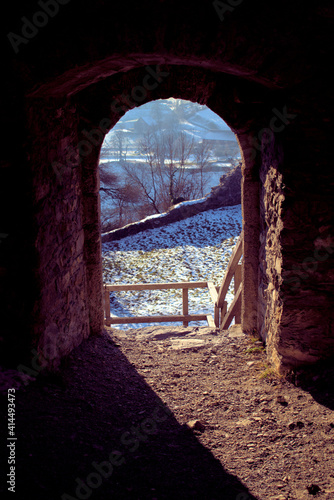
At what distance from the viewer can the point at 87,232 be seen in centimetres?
400

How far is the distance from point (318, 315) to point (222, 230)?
1013cm

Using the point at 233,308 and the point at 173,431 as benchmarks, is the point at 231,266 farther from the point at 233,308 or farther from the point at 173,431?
the point at 173,431

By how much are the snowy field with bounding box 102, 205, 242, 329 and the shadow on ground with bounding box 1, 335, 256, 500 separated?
5567 mm

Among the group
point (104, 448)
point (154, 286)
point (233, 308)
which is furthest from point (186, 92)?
point (154, 286)

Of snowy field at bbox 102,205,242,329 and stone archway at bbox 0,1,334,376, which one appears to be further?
snowy field at bbox 102,205,242,329

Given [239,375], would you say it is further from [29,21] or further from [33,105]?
[29,21]

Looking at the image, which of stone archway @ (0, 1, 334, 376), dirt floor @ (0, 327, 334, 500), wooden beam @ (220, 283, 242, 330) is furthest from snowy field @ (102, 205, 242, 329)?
stone archway @ (0, 1, 334, 376)

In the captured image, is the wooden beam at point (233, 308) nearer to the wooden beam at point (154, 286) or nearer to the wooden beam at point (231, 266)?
the wooden beam at point (231, 266)

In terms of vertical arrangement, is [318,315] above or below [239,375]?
above

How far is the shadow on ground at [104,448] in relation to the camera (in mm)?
2123

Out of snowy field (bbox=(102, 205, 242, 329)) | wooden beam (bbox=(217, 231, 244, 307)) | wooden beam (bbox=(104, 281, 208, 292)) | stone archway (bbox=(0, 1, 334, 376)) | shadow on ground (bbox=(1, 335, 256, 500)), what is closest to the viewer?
shadow on ground (bbox=(1, 335, 256, 500))

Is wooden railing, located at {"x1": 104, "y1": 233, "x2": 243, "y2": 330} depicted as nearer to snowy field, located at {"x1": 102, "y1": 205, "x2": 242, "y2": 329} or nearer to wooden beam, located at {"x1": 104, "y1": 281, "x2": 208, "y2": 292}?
wooden beam, located at {"x1": 104, "y1": 281, "x2": 208, "y2": 292}

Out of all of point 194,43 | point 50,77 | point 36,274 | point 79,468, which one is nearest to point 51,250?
point 36,274

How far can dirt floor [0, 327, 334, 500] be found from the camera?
7.11ft
